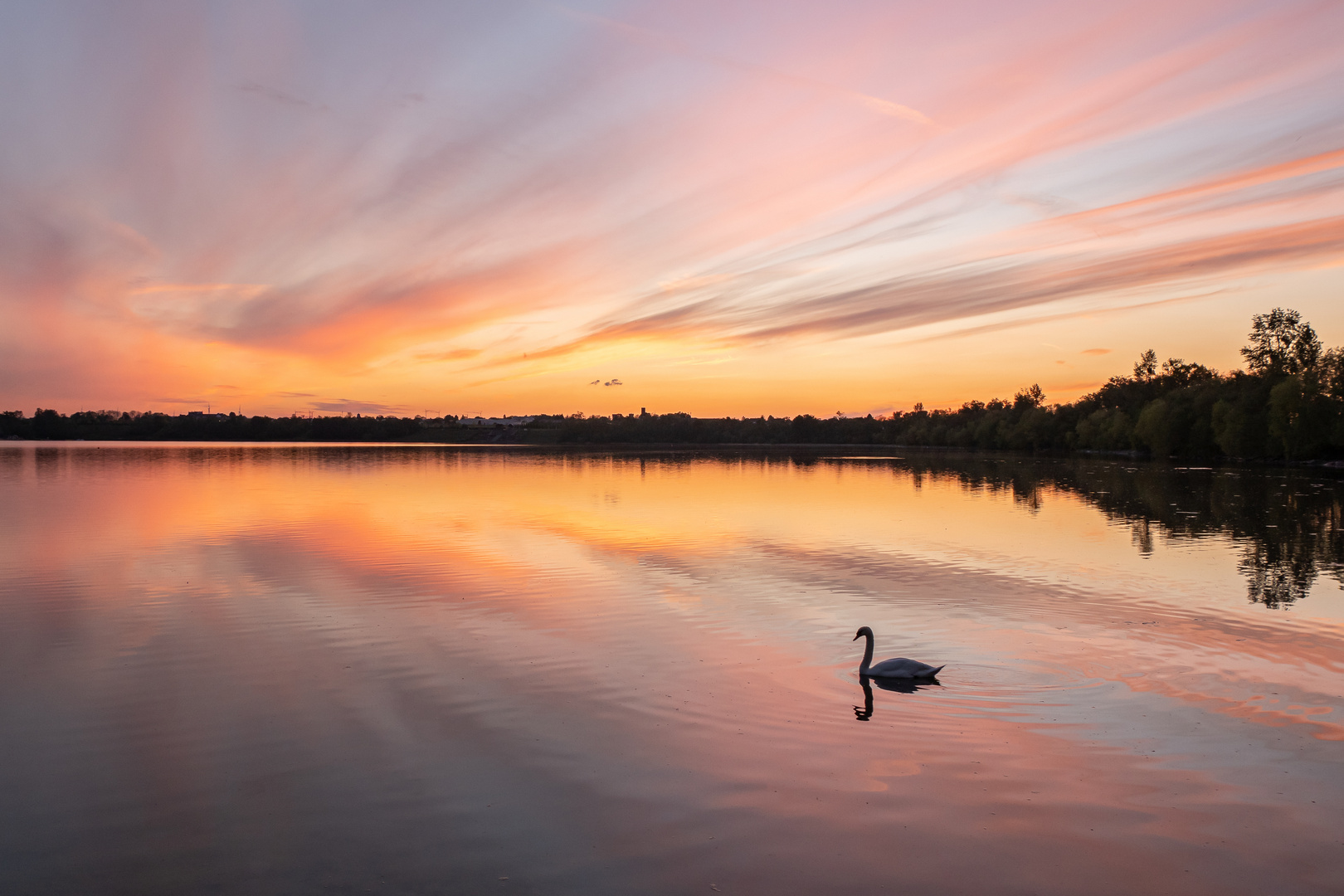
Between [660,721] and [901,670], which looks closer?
[660,721]

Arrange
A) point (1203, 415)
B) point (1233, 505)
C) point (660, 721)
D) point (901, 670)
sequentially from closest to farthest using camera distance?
point (660, 721)
point (901, 670)
point (1233, 505)
point (1203, 415)

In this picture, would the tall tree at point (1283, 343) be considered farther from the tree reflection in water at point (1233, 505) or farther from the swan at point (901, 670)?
the swan at point (901, 670)

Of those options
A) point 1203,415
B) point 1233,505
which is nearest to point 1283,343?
point 1203,415

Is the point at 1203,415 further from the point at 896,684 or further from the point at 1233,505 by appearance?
the point at 896,684

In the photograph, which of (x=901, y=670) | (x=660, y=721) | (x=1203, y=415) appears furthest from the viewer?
(x=1203, y=415)

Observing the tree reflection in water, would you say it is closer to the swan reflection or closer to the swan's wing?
the swan reflection

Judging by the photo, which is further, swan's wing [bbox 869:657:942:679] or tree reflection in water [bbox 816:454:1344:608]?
tree reflection in water [bbox 816:454:1344:608]

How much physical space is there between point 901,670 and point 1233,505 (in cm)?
3285

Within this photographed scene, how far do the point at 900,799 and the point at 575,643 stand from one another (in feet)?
20.5

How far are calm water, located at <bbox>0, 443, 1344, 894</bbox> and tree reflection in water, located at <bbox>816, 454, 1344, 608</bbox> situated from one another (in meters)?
0.42

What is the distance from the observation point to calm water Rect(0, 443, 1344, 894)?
641 cm

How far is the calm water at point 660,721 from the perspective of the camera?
641 centimetres

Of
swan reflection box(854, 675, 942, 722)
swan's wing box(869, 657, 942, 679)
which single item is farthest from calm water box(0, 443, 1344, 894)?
swan's wing box(869, 657, 942, 679)

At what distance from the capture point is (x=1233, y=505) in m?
35.9
